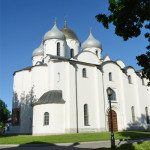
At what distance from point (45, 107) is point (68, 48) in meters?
13.7

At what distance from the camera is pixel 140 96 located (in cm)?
2653

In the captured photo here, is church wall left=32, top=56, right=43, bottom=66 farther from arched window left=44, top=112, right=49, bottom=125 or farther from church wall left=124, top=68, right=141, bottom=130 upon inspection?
church wall left=124, top=68, right=141, bottom=130

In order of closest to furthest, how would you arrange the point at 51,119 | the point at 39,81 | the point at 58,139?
the point at 58,139, the point at 51,119, the point at 39,81

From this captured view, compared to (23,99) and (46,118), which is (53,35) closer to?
(23,99)

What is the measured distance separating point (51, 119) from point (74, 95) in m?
3.86

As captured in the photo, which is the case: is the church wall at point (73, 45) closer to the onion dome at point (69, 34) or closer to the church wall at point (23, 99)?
the onion dome at point (69, 34)

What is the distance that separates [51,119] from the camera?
62.0ft

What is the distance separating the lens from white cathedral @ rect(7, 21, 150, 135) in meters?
19.5

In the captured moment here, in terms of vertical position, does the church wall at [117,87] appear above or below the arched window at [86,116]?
above

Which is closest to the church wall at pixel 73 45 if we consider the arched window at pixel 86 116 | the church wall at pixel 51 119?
the arched window at pixel 86 116

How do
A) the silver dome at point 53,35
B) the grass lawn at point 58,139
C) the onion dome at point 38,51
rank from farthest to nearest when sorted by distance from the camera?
the onion dome at point 38,51, the silver dome at point 53,35, the grass lawn at point 58,139

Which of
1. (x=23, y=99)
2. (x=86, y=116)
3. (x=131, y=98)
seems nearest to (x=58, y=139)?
(x=86, y=116)

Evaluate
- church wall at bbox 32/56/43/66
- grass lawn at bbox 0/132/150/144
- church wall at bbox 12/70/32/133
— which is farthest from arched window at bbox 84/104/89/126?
church wall at bbox 32/56/43/66

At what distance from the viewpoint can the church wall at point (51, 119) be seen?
61.6 feet
